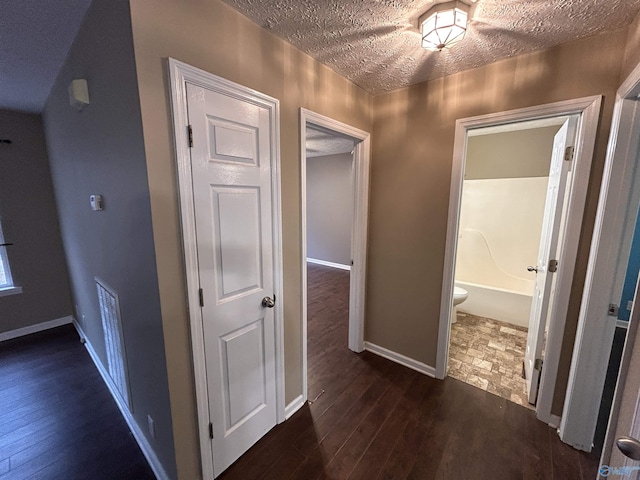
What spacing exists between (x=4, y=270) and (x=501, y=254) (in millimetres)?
6302

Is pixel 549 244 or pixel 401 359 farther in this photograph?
pixel 401 359

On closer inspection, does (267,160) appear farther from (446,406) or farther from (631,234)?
(446,406)

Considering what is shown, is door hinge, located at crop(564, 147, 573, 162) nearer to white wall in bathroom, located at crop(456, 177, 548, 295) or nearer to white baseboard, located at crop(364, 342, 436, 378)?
white baseboard, located at crop(364, 342, 436, 378)

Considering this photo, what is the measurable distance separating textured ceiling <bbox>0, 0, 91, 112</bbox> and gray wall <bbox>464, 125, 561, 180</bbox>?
3.93m

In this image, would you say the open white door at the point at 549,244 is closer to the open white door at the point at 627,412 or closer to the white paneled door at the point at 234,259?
the open white door at the point at 627,412

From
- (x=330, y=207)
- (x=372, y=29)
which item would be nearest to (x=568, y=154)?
(x=372, y=29)

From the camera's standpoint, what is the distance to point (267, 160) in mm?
1470

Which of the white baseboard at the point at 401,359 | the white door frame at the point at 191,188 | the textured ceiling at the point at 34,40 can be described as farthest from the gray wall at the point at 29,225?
the white baseboard at the point at 401,359

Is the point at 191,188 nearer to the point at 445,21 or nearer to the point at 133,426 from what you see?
the point at 445,21

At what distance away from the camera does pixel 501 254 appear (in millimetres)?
3740

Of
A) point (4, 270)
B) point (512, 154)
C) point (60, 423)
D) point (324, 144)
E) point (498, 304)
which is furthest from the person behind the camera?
point (324, 144)

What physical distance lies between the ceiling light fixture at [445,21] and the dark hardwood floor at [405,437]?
233 centimetres

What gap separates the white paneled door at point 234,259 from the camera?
122 centimetres

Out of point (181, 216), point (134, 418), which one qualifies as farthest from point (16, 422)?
point (181, 216)
